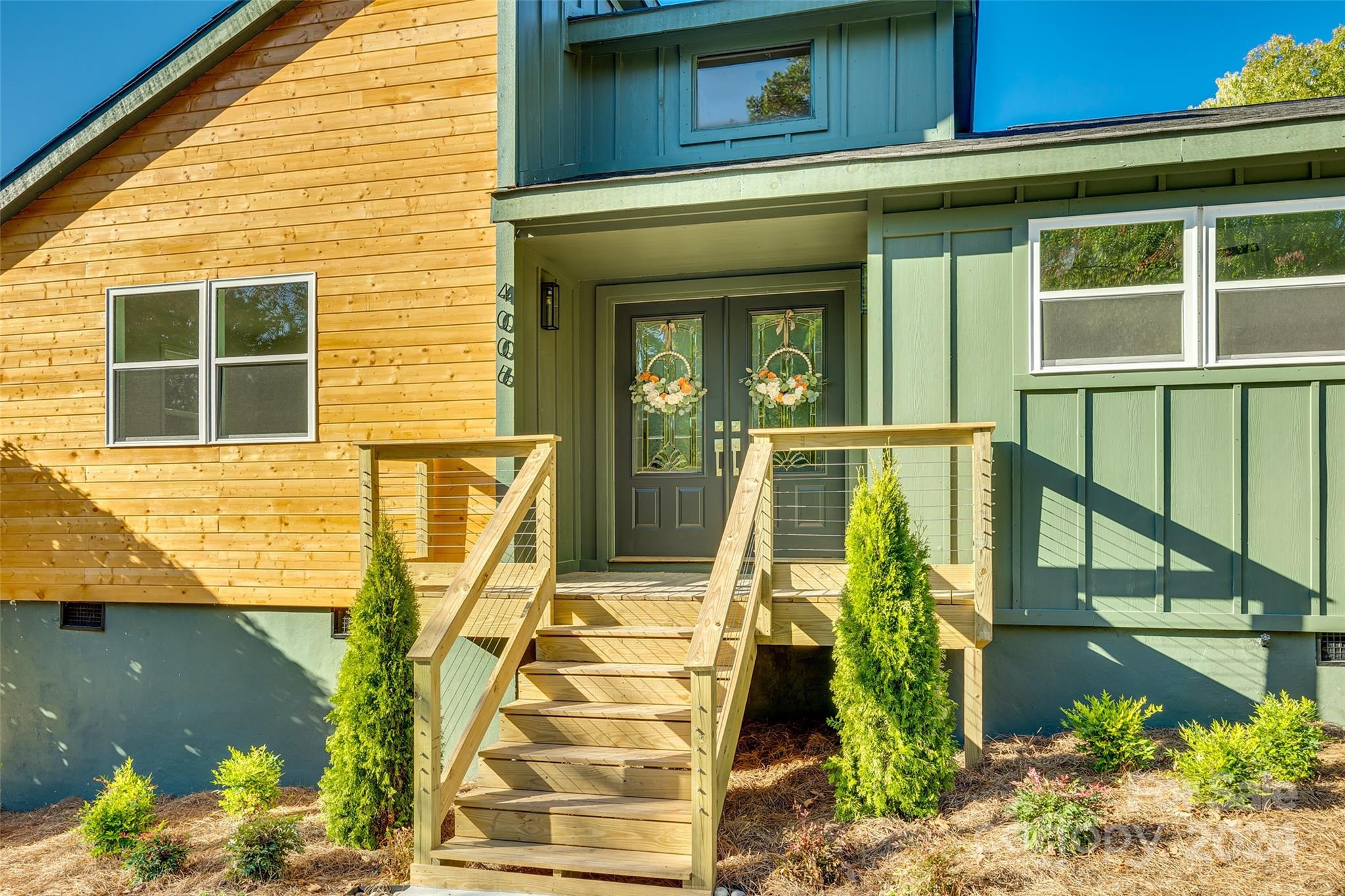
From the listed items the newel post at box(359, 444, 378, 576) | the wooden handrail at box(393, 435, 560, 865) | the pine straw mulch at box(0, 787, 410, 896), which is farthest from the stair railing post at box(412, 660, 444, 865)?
the newel post at box(359, 444, 378, 576)

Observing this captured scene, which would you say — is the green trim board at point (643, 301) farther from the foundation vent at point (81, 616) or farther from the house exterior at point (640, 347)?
the foundation vent at point (81, 616)

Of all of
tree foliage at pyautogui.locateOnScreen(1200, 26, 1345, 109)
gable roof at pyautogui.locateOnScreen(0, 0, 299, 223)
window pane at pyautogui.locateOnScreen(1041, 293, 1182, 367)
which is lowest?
window pane at pyautogui.locateOnScreen(1041, 293, 1182, 367)

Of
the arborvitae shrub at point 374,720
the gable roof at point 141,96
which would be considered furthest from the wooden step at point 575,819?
the gable roof at point 141,96

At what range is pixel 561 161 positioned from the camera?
662 centimetres

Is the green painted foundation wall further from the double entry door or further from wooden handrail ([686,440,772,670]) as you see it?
wooden handrail ([686,440,772,670])

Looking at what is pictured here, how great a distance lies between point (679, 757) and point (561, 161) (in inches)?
178

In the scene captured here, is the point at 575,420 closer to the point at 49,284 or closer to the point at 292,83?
the point at 292,83

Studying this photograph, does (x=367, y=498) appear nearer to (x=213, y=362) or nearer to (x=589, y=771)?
(x=213, y=362)

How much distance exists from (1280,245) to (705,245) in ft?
11.3

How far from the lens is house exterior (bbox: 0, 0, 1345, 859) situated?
4.81 m

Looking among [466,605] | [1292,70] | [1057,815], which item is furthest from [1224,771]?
[1292,70]

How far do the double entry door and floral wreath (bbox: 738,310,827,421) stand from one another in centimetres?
1

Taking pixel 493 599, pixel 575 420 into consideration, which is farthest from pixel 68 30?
pixel 493 599

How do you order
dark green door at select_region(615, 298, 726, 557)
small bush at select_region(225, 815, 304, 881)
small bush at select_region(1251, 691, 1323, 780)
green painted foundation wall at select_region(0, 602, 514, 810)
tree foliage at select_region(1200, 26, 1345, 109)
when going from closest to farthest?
1. small bush at select_region(1251, 691, 1323, 780)
2. small bush at select_region(225, 815, 304, 881)
3. green painted foundation wall at select_region(0, 602, 514, 810)
4. dark green door at select_region(615, 298, 726, 557)
5. tree foliage at select_region(1200, 26, 1345, 109)
